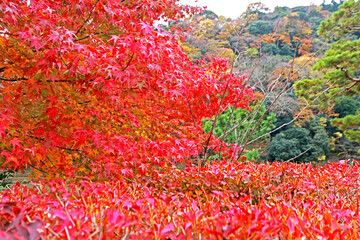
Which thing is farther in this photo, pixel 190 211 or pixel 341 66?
pixel 341 66

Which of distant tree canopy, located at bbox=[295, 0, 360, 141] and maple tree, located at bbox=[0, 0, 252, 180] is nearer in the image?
maple tree, located at bbox=[0, 0, 252, 180]

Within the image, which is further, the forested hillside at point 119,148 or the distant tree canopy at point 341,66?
the distant tree canopy at point 341,66

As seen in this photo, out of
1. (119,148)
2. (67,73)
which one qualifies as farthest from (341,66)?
(67,73)

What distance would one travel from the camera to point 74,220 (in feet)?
3.64

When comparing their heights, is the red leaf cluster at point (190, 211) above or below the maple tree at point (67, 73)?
below

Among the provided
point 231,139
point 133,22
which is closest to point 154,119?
point 133,22

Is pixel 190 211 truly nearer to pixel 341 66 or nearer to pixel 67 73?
pixel 67 73

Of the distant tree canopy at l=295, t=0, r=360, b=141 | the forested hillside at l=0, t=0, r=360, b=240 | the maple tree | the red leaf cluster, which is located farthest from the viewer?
the distant tree canopy at l=295, t=0, r=360, b=141

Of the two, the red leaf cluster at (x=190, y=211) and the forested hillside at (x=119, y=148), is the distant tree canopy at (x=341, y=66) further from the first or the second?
the red leaf cluster at (x=190, y=211)

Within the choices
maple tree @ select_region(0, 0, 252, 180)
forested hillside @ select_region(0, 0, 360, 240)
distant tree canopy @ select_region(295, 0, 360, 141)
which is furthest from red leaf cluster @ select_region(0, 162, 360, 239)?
distant tree canopy @ select_region(295, 0, 360, 141)

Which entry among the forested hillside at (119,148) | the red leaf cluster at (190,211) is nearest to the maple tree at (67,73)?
the forested hillside at (119,148)

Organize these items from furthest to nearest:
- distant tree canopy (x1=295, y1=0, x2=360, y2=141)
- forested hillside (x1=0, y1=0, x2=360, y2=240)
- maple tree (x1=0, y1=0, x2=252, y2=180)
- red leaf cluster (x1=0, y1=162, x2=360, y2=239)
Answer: distant tree canopy (x1=295, y1=0, x2=360, y2=141), maple tree (x1=0, y1=0, x2=252, y2=180), forested hillside (x1=0, y1=0, x2=360, y2=240), red leaf cluster (x1=0, y1=162, x2=360, y2=239)

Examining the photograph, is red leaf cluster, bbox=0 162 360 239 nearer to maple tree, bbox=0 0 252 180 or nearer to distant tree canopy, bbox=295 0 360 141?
maple tree, bbox=0 0 252 180

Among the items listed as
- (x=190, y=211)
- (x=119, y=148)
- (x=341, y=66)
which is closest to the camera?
(x=190, y=211)
